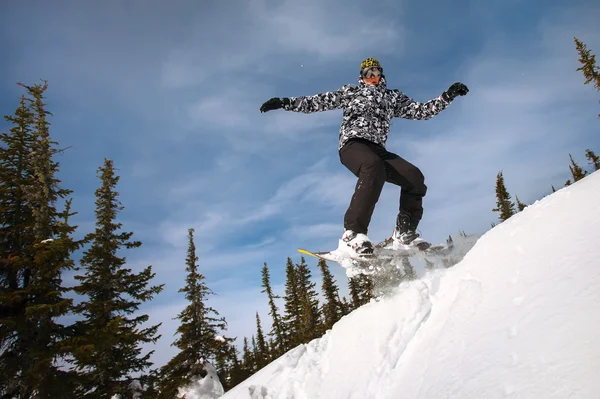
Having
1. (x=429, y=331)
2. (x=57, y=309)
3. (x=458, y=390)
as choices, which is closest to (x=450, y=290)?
(x=429, y=331)

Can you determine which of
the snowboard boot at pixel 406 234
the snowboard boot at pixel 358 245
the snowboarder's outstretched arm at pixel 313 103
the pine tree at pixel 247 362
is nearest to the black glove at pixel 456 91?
the snowboarder's outstretched arm at pixel 313 103

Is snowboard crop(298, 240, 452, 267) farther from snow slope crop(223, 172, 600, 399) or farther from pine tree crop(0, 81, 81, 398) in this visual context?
pine tree crop(0, 81, 81, 398)

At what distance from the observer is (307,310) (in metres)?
31.4

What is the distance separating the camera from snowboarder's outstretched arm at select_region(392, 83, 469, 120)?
5.56 m

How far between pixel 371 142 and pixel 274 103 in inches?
70.1

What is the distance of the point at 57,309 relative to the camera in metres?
10.8

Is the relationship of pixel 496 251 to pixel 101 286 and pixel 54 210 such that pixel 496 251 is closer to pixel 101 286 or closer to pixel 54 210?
pixel 54 210

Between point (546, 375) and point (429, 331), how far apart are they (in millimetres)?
1833

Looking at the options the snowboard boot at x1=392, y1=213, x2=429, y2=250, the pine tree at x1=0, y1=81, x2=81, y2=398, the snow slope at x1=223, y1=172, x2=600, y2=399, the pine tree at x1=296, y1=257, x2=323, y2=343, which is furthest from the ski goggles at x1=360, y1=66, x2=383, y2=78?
the pine tree at x1=296, y1=257, x2=323, y2=343

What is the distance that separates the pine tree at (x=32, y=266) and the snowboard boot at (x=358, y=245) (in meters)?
11.2

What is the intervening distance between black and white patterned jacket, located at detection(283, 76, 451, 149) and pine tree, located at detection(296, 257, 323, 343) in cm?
2690

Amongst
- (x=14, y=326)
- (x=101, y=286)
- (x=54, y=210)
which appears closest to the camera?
(x=14, y=326)

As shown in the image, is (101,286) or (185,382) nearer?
(101,286)

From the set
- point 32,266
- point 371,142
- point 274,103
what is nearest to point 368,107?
point 371,142
